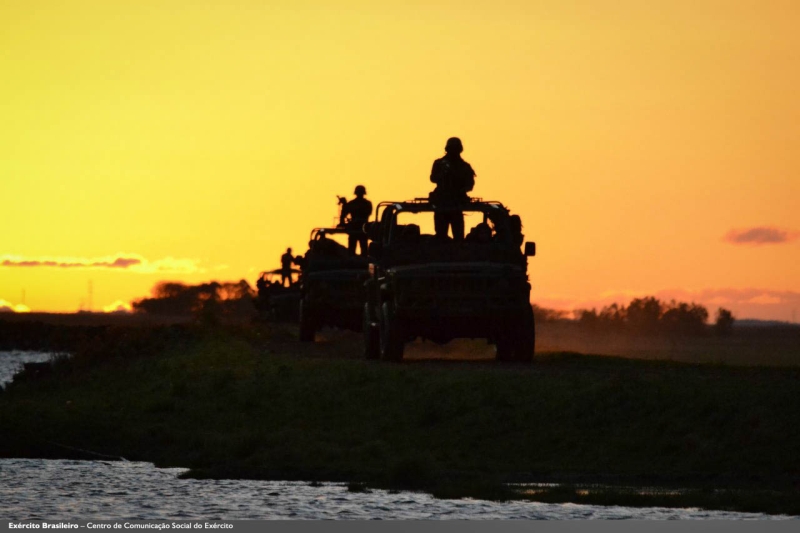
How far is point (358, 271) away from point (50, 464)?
1573 centimetres

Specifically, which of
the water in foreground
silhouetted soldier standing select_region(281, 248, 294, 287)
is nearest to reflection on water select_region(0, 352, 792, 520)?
the water in foreground

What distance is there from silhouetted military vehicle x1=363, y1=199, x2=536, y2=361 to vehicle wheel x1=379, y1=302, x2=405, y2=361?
0.7 inches

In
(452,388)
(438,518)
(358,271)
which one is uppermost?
(358,271)

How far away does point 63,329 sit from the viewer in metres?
83.4

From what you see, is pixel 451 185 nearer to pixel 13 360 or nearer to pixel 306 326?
pixel 306 326

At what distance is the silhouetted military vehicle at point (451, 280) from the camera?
26.7 meters

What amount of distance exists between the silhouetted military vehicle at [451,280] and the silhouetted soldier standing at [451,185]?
0.10 metres

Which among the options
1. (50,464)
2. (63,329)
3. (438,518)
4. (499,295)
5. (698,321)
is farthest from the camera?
(698,321)

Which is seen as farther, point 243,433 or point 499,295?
point 499,295

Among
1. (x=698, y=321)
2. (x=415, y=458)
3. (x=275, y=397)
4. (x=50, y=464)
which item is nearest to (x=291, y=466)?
(x=415, y=458)

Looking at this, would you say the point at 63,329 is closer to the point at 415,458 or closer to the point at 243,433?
the point at 243,433

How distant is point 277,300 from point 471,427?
104 feet

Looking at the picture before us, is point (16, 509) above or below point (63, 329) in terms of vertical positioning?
below

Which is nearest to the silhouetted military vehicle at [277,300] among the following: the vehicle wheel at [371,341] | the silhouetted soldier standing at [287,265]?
the silhouetted soldier standing at [287,265]
